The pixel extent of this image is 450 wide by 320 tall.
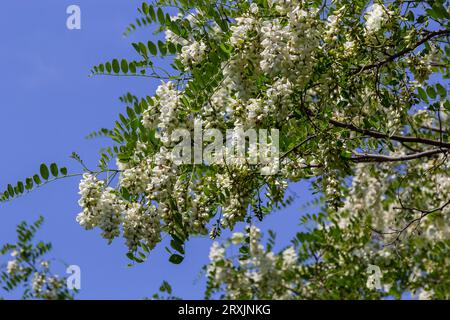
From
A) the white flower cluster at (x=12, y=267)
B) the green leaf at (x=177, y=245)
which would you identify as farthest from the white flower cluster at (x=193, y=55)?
the white flower cluster at (x=12, y=267)

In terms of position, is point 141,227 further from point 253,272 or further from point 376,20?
point 253,272

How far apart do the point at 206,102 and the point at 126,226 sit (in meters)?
0.68

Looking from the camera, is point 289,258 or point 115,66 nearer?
point 115,66

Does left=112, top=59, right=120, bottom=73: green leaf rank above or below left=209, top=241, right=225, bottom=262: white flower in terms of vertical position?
below

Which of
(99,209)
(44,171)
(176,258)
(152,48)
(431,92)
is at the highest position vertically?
(152,48)

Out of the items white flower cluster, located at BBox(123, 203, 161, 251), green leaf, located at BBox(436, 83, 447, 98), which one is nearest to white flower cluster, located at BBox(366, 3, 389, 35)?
green leaf, located at BBox(436, 83, 447, 98)

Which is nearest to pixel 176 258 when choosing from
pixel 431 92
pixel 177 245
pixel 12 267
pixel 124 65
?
pixel 177 245

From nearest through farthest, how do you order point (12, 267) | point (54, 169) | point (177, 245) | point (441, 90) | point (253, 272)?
point (177, 245) < point (54, 169) < point (441, 90) < point (253, 272) < point (12, 267)

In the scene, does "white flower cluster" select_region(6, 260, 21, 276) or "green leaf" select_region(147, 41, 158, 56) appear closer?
"green leaf" select_region(147, 41, 158, 56)

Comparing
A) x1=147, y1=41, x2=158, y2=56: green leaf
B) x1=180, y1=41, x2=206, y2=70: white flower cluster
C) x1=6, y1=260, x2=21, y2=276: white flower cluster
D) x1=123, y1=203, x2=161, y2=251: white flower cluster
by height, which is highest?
x1=6, y1=260, x2=21, y2=276: white flower cluster

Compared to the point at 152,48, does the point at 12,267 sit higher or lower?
higher

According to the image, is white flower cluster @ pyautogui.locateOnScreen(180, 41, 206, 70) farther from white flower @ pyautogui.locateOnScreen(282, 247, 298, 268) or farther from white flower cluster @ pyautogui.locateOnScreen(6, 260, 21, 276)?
white flower cluster @ pyautogui.locateOnScreen(6, 260, 21, 276)

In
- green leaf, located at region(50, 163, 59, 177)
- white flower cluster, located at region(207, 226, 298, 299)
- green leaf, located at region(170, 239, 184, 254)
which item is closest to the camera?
green leaf, located at region(170, 239, 184, 254)

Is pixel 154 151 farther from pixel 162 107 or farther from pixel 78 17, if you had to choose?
pixel 78 17
